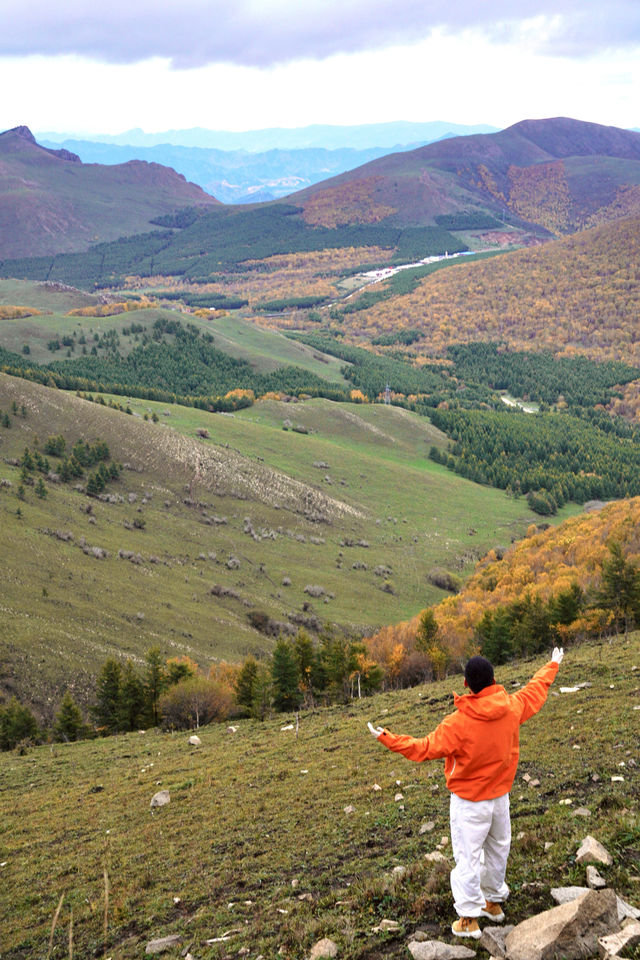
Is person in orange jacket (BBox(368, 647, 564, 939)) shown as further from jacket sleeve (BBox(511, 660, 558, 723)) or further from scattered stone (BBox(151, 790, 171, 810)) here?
scattered stone (BBox(151, 790, 171, 810))

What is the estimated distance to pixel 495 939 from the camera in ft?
27.0

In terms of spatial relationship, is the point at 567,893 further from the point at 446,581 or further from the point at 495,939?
the point at 446,581

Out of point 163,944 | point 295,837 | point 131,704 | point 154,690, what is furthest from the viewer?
point 154,690

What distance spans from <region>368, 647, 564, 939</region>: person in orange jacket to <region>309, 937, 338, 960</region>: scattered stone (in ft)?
5.63

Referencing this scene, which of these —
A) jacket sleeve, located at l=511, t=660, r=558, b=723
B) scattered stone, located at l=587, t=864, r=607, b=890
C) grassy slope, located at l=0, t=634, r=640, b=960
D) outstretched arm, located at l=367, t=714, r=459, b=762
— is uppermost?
jacket sleeve, located at l=511, t=660, r=558, b=723

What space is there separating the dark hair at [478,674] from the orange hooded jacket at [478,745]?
9 cm

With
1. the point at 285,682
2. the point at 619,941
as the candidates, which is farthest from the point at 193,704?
the point at 619,941

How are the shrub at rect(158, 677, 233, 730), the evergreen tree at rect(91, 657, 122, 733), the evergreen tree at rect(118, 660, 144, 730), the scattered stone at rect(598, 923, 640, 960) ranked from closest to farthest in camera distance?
the scattered stone at rect(598, 923, 640, 960) < the shrub at rect(158, 677, 233, 730) < the evergreen tree at rect(118, 660, 144, 730) < the evergreen tree at rect(91, 657, 122, 733)

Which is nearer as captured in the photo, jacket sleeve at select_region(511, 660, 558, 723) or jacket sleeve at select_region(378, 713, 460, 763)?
jacket sleeve at select_region(378, 713, 460, 763)

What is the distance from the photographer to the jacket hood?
343 inches

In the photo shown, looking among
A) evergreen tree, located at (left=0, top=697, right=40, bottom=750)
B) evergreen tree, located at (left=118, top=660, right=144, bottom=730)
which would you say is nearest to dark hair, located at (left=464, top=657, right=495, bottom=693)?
evergreen tree, located at (left=0, top=697, right=40, bottom=750)

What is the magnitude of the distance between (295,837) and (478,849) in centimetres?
809

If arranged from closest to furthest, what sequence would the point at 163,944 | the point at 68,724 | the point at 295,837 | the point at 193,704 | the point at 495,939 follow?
the point at 495,939 < the point at 163,944 < the point at 295,837 < the point at 193,704 < the point at 68,724

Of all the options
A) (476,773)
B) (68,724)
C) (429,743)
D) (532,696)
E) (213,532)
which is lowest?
(213,532)
